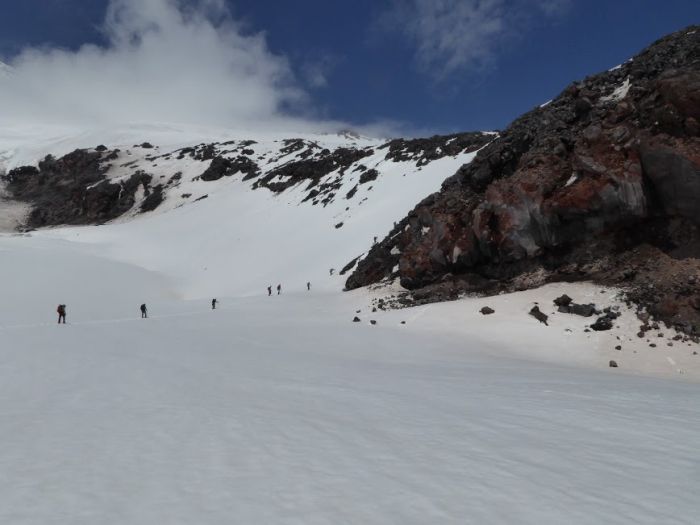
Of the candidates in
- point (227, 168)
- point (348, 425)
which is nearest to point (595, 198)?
point (348, 425)

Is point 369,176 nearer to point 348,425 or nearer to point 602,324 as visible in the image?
point 602,324

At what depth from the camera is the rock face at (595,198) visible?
1922 centimetres

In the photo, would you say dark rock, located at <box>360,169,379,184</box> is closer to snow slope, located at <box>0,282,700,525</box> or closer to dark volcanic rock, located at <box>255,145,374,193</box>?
dark volcanic rock, located at <box>255,145,374,193</box>

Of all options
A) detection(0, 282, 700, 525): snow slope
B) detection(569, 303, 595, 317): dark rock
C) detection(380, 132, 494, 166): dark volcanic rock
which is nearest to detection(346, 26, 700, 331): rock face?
detection(569, 303, 595, 317): dark rock

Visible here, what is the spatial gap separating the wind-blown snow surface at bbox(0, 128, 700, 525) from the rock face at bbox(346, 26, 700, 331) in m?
2.52

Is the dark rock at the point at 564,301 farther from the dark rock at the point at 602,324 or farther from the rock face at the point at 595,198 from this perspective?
the rock face at the point at 595,198

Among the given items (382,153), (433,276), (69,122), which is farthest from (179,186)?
(69,122)

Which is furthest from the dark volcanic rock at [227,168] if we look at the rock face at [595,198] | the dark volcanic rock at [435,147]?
the rock face at [595,198]

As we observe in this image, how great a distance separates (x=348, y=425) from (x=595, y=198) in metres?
20.2

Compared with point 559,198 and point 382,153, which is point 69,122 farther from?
point 559,198

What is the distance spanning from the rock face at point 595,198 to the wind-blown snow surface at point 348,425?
8.26 ft

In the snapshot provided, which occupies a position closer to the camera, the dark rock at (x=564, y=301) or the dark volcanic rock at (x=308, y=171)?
the dark rock at (x=564, y=301)

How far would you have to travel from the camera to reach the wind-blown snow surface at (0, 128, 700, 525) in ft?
13.2

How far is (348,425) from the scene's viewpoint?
6.31 m
